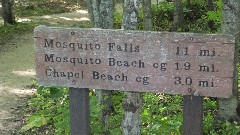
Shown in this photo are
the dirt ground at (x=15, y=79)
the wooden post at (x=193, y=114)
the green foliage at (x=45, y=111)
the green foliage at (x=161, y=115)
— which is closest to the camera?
the wooden post at (x=193, y=114)

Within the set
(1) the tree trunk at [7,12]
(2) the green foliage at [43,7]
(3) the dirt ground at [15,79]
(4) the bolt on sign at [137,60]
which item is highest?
(4) the bolt on sign at [137,60]

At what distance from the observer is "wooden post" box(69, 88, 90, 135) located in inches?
140

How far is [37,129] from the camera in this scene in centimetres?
613

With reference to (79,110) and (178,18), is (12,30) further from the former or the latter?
(79,110)

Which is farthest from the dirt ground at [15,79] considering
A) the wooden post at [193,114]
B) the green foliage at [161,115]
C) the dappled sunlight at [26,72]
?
the wooden post at [193,114]

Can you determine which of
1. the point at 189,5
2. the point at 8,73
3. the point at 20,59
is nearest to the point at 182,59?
the point at 8,73

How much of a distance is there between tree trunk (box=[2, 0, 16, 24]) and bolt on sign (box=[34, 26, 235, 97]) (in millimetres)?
12566

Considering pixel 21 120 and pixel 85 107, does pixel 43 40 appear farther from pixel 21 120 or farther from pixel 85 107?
pixel 21 120

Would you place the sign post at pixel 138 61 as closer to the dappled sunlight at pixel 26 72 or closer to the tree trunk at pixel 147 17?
the tree trunk at pixel 147 17

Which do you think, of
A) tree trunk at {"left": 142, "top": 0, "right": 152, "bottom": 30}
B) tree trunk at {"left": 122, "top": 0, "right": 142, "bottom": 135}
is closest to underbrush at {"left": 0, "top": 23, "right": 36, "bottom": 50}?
tree trunk at {"left": 142, "top": 0, "right": 152, "bottom": 30}

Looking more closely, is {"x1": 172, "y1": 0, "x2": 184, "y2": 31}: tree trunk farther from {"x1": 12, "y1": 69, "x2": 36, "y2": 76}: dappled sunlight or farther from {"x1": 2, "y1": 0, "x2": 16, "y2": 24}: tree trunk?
{"x1": 2, "y1": 0, "x2": 16, "y2": 24}: tree trunk

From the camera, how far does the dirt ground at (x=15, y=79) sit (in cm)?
661

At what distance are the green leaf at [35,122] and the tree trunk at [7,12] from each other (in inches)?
390

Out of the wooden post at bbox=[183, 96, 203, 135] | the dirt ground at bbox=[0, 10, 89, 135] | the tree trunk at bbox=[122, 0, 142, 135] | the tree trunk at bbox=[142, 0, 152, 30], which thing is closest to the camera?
the wooden post at bbox=[183, 96, 203, 135]
